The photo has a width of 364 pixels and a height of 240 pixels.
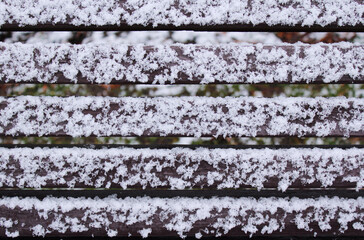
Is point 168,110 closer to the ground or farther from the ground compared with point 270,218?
farther from the ground

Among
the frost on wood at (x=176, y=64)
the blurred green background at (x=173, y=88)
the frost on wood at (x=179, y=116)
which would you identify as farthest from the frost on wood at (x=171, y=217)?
the blurred green background at (x=173, y=88)

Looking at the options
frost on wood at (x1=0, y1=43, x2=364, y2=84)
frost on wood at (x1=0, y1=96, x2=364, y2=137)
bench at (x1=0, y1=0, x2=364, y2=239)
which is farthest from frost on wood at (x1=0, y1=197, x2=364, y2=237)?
frost on wood at (x1=0, y1=43, x2=364, y2=84)

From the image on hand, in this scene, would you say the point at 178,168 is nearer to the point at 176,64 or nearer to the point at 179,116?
the point at 179,116

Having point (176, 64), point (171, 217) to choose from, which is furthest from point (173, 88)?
point (171, 217)

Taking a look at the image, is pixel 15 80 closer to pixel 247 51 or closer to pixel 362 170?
pixel 247 51

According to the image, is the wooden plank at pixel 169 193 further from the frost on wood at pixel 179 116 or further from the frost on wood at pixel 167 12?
the frost on wood at pixel 167 12

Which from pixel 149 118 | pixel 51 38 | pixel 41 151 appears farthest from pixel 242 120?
pixel 51 38
